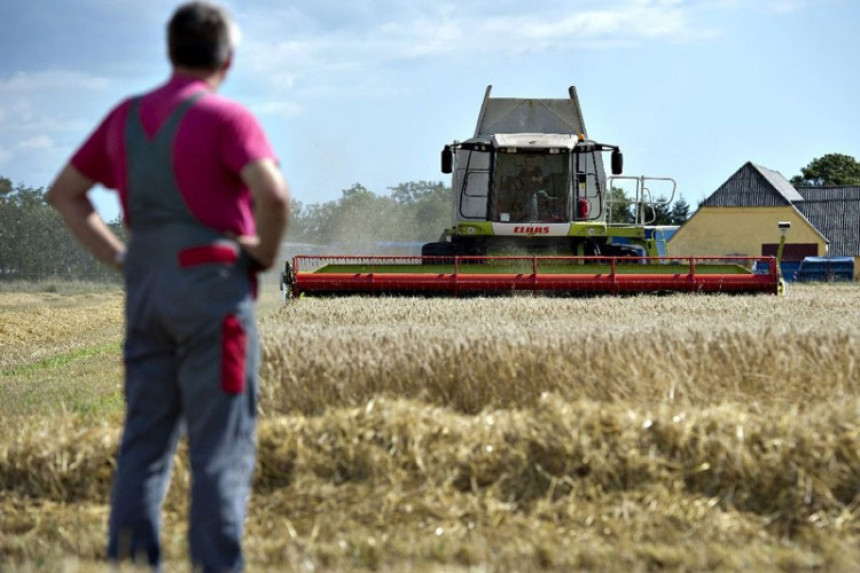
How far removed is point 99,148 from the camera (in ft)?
12.7

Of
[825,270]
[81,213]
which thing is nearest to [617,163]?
[81,213]

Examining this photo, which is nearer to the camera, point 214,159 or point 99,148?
point 214,159

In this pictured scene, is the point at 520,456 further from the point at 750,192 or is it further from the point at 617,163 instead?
the point at 750,192

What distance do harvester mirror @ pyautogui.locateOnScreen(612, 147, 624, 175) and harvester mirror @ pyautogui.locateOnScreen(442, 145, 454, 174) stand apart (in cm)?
235

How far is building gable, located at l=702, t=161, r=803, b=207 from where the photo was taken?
193 ft

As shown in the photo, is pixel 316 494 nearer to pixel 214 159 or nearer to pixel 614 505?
pixel 614 505

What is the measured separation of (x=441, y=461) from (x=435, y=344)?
1530mm

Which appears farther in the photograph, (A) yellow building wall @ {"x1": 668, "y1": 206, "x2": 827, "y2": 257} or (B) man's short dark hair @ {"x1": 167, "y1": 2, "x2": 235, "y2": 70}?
(A) yellow building wall @ {"x1": 668, "y1": 206, "x2": 827, "y2": 257}

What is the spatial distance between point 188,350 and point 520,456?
259 cm

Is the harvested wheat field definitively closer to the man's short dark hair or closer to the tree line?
the man's short dark hair

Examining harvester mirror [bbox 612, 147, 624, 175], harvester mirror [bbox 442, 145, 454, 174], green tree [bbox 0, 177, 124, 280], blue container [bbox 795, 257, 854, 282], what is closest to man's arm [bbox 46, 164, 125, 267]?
harvester mirror [bbox 442, 145, 454, 174]

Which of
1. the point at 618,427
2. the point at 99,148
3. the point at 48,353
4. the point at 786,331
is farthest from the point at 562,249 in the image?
the point at 99,148

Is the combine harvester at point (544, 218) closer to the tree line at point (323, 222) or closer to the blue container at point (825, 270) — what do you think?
the blue container at point (825, 270)

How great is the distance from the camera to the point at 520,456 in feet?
19.1
